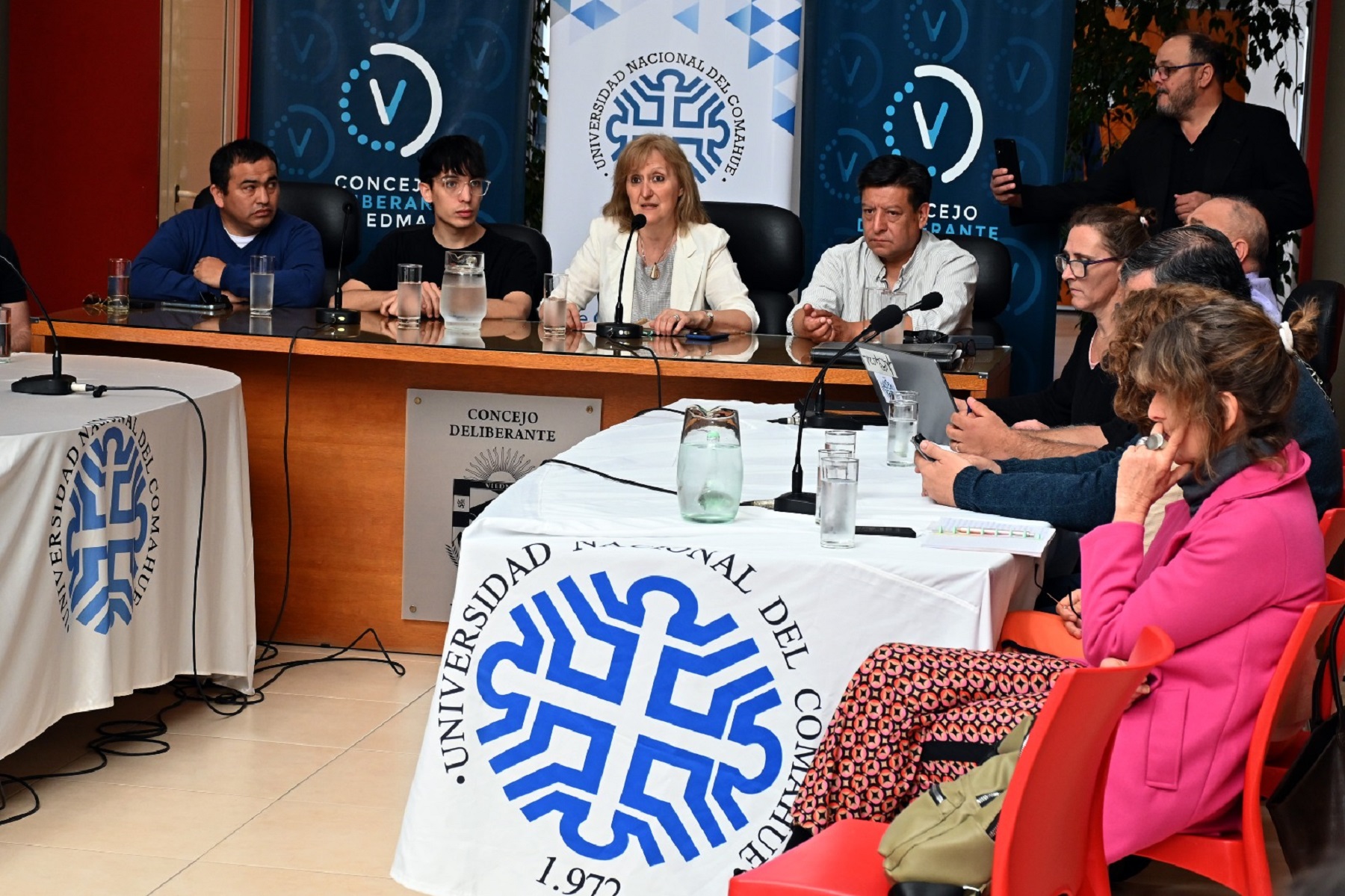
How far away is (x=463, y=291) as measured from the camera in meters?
3.91

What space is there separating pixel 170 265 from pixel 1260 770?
344 centimetres

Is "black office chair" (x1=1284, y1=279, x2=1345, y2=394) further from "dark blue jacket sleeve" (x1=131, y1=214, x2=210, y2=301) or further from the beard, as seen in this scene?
"dark blue jacket sleeve" (x1=131, y1=214, x2=210, y2=301)

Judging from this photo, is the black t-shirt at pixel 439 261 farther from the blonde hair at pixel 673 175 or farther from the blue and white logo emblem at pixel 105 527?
the blue and white logo emblem at pixel 105 527

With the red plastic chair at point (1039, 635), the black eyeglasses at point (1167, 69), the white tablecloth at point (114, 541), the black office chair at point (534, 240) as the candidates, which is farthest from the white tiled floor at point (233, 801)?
the black eyeglasses at point (1167, 69)

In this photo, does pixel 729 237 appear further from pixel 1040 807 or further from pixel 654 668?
pixel 1040 807

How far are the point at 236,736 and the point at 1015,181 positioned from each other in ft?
9.77

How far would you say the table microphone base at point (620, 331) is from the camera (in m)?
3.94

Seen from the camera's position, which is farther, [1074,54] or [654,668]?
[1074,54]

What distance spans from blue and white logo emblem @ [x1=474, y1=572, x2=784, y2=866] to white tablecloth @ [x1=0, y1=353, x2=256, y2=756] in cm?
99

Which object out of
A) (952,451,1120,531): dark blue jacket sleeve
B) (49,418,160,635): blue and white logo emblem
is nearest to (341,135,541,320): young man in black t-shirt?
(49,418,160,635): blue and white logo emblem

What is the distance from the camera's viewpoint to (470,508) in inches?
148

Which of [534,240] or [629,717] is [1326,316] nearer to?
[534,240]

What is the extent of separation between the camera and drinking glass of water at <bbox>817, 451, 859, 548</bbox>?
6.86ft

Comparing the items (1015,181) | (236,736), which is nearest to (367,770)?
(236,736)
